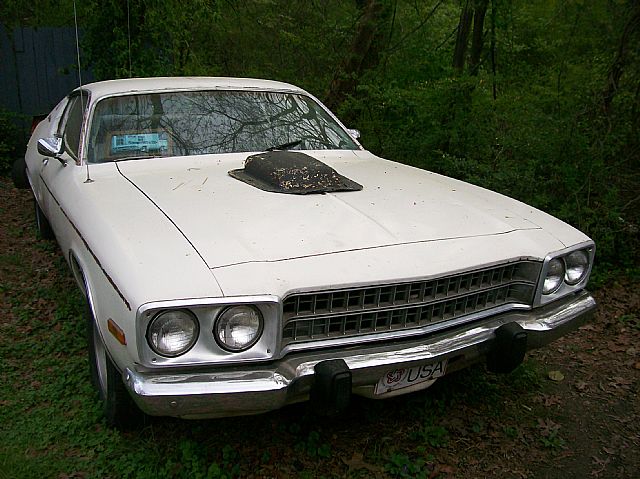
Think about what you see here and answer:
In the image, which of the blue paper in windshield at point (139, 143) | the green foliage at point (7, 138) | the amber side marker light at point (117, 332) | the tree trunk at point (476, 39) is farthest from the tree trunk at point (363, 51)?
the amber side marker light at point (117, 332)

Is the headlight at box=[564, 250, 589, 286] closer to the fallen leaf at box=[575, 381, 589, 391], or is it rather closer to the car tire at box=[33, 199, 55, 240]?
the fallen leaf at box=[575, 381, 589, 391]

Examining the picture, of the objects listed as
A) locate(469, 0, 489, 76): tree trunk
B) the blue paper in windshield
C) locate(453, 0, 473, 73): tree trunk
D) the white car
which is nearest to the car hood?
the white car

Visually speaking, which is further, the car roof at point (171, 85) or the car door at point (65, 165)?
the car roof at point (171, 85)

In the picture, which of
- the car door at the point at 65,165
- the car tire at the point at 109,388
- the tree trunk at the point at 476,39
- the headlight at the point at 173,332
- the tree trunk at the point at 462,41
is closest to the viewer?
the headlight at the point at 173,332

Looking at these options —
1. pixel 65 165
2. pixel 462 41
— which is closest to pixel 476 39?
pixel 462 41

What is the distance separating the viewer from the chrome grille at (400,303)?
86.5 inches

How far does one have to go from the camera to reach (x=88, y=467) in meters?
2.55

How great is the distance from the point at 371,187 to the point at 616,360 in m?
2.00

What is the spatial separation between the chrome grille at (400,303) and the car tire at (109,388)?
0.86 m

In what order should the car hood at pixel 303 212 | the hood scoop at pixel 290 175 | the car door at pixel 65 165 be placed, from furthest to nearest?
the car door at pixel 65 165 → the hood scoop at pixel 290 175 → the car hood at pixel 303 212

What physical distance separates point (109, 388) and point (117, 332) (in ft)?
1.93

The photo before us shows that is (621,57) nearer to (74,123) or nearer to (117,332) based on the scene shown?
(74,123)

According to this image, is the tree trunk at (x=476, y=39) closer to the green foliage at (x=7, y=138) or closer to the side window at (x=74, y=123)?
the side window at (x=74, y=123)

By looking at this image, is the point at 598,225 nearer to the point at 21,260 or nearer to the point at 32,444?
the point at 32,444
